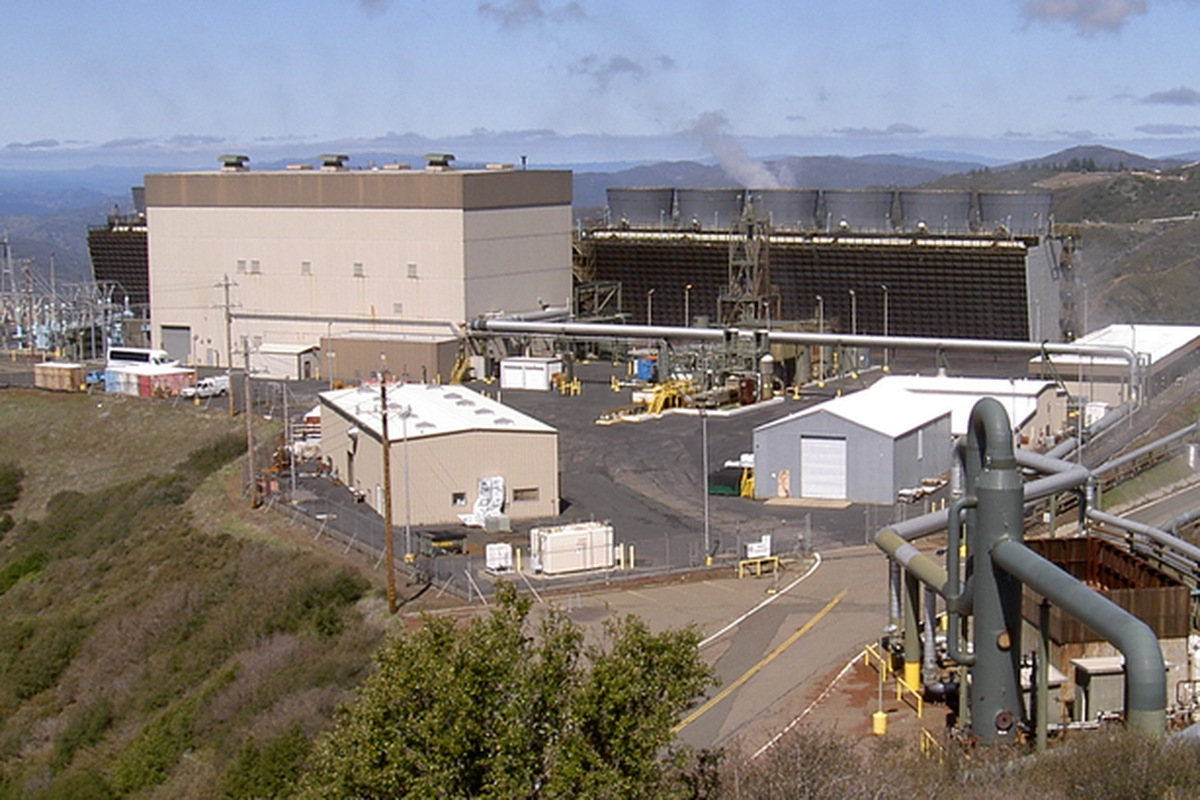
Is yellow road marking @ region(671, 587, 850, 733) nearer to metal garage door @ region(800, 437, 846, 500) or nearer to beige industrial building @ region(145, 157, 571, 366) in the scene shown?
metal garage door @ region(800, 437, 846, 500)

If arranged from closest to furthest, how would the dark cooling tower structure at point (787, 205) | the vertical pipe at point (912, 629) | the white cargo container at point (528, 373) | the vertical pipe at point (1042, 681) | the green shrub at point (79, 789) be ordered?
the vertical pipe at point (1042, 681) < the vertical pipe at point (912, 629) < the green shrub at point (79, 789) < the white cargo container at point (528, 373) < the dark cooling tower structure at point (787, 205)

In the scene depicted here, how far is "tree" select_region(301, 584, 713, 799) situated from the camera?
36.0ft

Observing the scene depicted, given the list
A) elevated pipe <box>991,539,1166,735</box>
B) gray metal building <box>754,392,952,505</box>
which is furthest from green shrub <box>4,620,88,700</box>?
elevated pipe <box>991,539,1166,735</box>

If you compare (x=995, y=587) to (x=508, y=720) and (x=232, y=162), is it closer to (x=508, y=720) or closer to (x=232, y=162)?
(x=508, y=720)

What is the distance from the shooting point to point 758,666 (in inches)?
722

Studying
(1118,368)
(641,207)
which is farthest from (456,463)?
(641,207)

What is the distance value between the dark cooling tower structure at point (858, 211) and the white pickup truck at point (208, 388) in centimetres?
2026

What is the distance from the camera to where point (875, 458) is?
2817cm

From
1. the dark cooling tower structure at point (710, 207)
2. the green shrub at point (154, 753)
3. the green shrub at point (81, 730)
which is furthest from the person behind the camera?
the dark cooling tower structure at point (710, 207)

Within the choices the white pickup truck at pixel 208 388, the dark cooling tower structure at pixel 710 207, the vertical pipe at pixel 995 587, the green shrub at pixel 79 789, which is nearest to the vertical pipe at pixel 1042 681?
the vertical pipe at pixel 995 587

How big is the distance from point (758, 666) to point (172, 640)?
11.2m

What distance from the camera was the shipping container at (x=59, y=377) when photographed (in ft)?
155

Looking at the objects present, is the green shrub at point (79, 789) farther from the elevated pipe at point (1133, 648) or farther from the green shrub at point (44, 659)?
the elevated pipe at point (1133, 648)

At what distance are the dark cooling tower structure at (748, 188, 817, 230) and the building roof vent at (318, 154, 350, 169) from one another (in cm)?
1383
